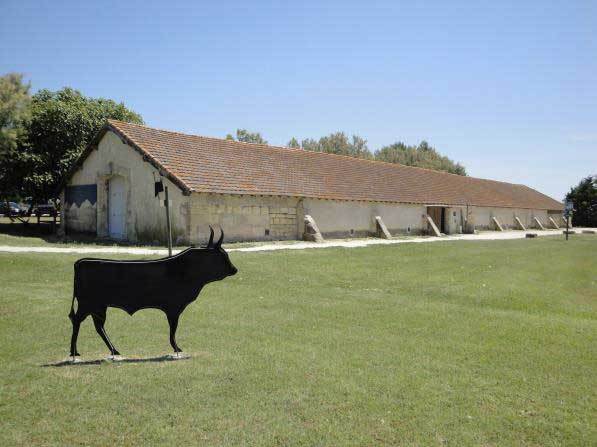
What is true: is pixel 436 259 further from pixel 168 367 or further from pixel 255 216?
pixel 168 367

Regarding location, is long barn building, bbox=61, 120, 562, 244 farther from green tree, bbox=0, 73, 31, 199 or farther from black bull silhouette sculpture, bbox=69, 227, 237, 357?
black bull silhouette sculpture, bbox=69, 227, 237, 357

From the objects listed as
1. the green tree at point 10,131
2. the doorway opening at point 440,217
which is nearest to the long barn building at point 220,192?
the doorway opening at point 440,217

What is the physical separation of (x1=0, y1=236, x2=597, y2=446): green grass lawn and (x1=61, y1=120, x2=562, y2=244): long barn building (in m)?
9.17

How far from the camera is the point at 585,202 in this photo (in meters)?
61.8

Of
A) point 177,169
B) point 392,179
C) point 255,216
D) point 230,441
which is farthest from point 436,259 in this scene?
point 392,179

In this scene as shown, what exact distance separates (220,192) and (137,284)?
14.6 m

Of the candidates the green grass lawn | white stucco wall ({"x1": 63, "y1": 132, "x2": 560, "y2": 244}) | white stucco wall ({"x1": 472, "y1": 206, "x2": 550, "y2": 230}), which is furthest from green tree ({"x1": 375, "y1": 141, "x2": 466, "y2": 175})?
the green grass lawn

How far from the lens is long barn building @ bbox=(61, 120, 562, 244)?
20.0m

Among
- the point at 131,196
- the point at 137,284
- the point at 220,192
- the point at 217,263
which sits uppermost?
the point at 220,192

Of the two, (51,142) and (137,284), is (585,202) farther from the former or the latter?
(137,284)

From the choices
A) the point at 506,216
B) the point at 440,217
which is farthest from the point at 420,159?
the point at 440,217

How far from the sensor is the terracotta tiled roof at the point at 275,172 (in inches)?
814

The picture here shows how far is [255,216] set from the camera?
21.9 m

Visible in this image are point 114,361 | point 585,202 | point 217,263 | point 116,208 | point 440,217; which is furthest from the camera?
point 585,202
